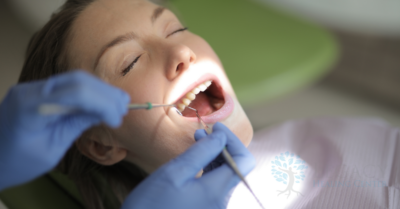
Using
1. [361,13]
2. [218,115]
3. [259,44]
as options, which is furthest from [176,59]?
[361,13]

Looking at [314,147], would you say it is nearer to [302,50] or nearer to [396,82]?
[302,50]

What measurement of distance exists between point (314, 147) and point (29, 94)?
1.00 metres

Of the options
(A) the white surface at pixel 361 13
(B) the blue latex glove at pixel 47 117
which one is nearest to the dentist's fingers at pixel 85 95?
(B) the blue latex glove at pixel 47 117

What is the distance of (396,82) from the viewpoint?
8.79ft

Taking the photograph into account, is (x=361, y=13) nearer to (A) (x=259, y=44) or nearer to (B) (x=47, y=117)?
(A) (x=259, y=44)

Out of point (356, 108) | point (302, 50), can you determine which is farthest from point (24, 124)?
point (356, 108)

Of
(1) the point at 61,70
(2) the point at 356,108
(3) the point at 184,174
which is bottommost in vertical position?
(2) the point at 356,108

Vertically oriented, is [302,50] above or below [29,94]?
below

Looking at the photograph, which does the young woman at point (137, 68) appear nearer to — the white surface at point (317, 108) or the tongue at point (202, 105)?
the tongue at point (202, 105)

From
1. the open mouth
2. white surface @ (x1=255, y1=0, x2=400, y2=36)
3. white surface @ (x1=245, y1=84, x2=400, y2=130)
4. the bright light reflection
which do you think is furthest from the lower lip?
white surface @ (x1=245, y1=84, x2=400, y2=130)

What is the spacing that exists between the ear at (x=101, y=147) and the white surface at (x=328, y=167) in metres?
0.38

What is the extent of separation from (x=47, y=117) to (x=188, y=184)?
0.33m

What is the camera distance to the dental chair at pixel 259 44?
1.81 meters

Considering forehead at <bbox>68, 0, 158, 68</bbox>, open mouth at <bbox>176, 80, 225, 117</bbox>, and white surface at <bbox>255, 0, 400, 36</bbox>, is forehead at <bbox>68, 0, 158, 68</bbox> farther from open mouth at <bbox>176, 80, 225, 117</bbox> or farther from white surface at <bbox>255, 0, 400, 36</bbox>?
white surface at <bbox>255, 0, 400, 36</bbox>
